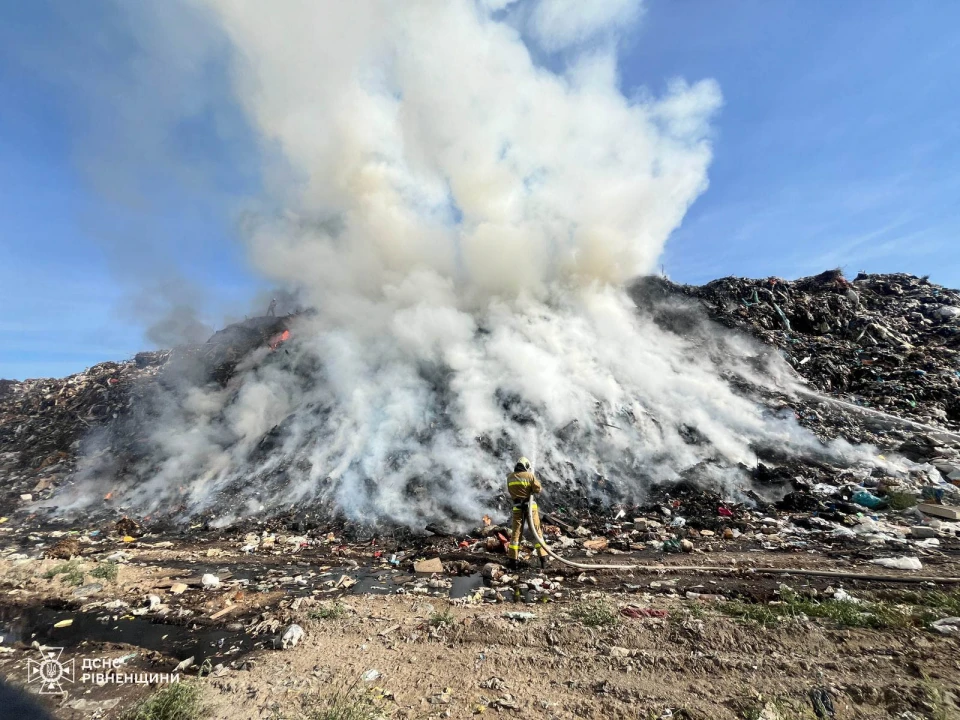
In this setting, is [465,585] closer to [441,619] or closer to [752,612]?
[441,619]

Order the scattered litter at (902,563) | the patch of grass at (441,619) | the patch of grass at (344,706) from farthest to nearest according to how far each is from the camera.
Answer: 1. the scattered litter at (902,563)
2. the patch of grass at (441,619)
3. the patch of grass at (344,706)

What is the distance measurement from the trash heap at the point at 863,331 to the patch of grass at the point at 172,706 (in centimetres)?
1571

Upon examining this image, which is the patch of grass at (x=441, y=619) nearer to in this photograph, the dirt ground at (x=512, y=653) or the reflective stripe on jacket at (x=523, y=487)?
the dirt ground at (x=512, y=653)

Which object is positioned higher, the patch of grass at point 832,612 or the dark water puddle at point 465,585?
the patch of grass at point 832,612

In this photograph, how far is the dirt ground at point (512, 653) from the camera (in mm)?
2881

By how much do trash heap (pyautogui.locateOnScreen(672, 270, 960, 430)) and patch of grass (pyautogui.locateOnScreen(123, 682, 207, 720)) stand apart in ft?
51.6

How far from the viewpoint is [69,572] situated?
6.03 m

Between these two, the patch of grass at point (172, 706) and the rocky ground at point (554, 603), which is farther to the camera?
the rocky ground at point (554, 603)

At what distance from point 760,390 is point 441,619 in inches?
457

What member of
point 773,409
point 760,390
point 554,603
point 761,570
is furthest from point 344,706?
point 760,390

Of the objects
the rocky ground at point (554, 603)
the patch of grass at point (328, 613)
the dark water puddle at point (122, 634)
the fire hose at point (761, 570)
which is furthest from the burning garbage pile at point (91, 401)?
the fire hose at point (761, 570)

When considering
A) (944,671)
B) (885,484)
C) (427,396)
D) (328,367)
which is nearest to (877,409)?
(885,484)

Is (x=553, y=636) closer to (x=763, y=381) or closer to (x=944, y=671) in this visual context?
(x=944, y=671)

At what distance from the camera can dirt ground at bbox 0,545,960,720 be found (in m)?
2.88
